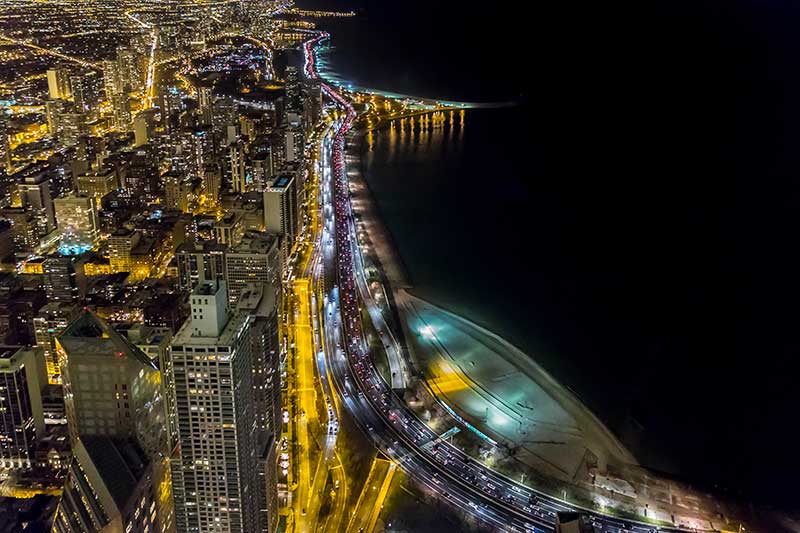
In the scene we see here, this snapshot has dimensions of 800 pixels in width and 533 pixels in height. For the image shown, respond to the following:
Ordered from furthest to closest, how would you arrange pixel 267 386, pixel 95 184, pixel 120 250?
pixel 95 184, pixel 120 250, pixel 267 386

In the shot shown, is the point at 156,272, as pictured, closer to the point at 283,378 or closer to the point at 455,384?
the point at 283,378

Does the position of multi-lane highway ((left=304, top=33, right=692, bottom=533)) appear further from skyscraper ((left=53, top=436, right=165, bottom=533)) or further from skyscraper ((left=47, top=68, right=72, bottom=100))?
skyscraper ((left=47, top=68, right=72, bottom=100))

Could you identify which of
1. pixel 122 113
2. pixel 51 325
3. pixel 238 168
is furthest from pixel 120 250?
pixel 122 113

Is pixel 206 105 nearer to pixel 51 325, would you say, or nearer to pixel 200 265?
pixel 200 265

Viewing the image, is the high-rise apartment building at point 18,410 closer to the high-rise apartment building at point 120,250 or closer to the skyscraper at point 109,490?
the skyscraper at point 109,490

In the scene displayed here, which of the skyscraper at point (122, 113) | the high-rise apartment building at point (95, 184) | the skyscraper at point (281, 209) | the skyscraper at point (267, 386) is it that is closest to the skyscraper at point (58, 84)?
the skyscraper at point (122, 113)

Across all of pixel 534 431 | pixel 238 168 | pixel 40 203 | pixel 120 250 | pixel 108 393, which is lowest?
pixel 534 431
